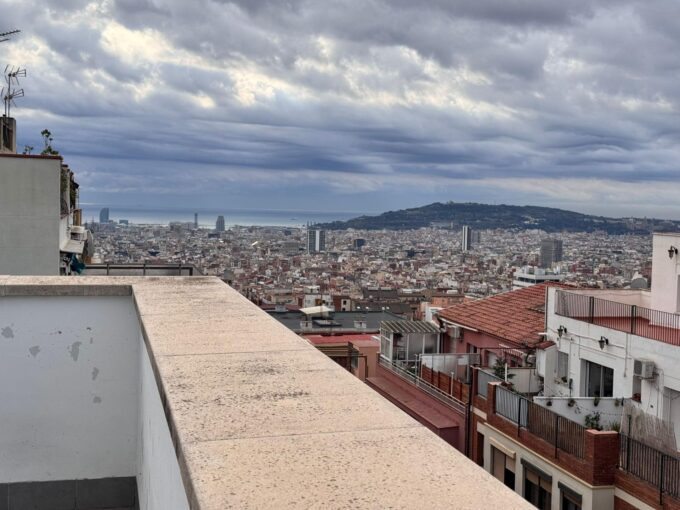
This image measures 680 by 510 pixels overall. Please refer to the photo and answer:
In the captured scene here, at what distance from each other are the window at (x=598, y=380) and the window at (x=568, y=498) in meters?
3.36

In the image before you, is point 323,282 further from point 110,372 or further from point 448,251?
point 110,372

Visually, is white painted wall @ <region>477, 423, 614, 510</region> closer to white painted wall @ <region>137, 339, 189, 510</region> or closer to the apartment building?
the apartment building

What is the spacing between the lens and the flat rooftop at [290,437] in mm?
1302

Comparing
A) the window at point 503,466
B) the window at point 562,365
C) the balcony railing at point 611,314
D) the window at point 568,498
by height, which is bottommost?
the window at point 503,466

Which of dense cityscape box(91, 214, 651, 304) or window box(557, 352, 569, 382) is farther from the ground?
window box(557, 352, 569, 382)

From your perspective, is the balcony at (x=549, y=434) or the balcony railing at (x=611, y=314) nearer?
the balcony at (x=549, y=434)

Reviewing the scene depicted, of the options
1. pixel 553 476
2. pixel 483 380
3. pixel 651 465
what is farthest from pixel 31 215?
pixel 651 465

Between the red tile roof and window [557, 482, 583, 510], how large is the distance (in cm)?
539

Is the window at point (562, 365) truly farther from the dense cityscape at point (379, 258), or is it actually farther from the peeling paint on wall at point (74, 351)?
the dense cityscape at point (379, 258)

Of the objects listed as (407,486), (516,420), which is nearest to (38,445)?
(407,486)

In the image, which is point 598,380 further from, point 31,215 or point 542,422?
point 31,215

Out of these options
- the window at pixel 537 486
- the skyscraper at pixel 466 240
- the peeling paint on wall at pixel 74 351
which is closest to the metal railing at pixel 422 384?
the window at pixel 537 486

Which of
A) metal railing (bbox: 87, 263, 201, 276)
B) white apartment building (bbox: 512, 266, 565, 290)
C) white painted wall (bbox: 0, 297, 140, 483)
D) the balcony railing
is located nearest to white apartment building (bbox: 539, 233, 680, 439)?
the balcony railing

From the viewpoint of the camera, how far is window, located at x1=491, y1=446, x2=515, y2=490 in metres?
13.3
